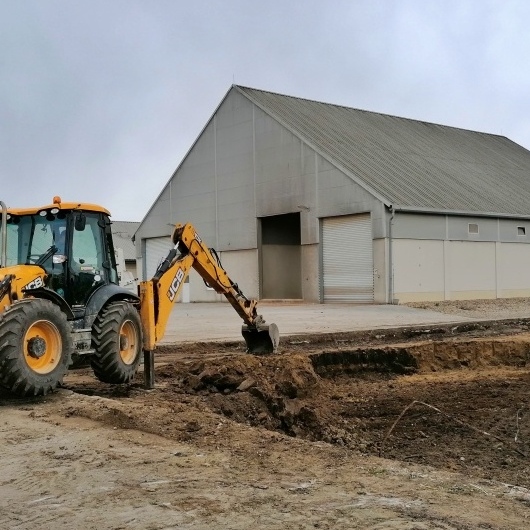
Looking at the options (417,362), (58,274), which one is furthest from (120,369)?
(417,362)

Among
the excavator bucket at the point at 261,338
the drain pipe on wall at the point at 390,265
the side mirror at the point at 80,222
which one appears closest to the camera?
the side mirror at the point at 80,222

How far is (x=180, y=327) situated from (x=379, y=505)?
1815 cm

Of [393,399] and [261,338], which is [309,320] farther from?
[393,399]

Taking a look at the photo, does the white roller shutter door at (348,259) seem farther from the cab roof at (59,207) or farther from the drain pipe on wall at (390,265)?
the cab roof at (59,207)

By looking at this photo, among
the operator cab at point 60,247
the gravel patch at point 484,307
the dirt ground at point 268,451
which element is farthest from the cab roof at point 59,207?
the gravel patch at point 484,307

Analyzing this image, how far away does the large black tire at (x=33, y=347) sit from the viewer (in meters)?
8.56

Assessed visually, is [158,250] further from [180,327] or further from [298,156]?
[180,327]

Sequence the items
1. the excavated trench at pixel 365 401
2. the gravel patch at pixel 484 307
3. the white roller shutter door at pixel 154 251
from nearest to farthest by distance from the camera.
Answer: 1. the excavated trench at pixel 365 401
2. the gravel patch at pixel 484 307
3. the white roller shutter door at pixel 154 251

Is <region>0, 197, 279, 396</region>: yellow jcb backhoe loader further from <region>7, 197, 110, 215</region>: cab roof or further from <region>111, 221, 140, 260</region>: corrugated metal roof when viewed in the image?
<region>111, 221, 140, 260</region>: corrugated metal roof

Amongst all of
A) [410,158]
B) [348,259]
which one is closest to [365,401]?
[348,259]

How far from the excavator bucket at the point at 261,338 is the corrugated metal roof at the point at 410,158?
16.7 meters

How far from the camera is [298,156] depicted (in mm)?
34250

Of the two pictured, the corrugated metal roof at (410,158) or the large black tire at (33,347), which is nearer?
the large black tire at (33,347)

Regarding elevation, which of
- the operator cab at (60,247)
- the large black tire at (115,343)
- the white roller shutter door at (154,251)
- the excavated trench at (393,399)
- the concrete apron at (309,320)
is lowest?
the excavated trench at (393,399)
